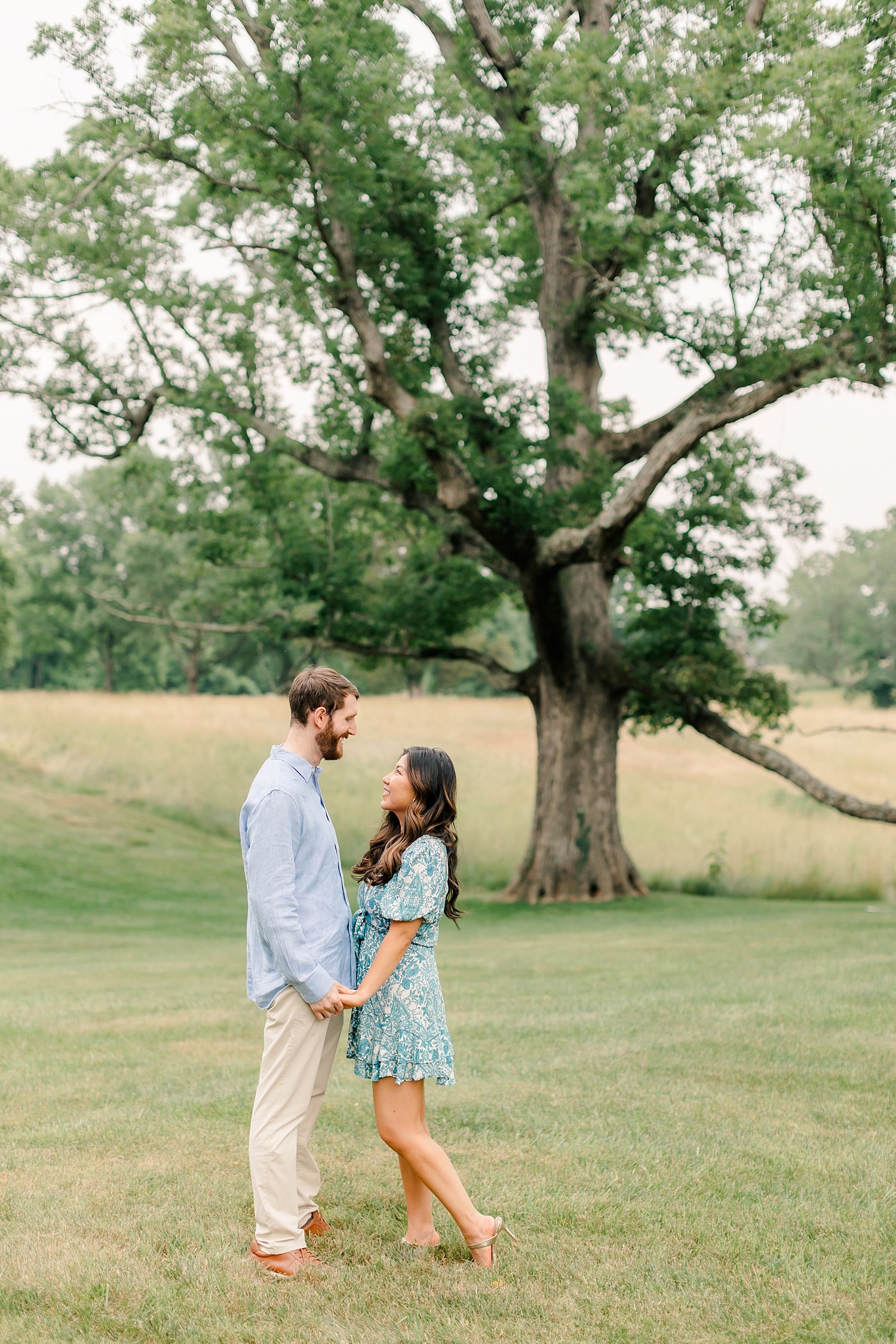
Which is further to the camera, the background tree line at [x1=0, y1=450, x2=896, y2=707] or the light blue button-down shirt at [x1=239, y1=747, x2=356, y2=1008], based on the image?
the background tree line at [x1=0, y1=450, x2=896, y2=707]

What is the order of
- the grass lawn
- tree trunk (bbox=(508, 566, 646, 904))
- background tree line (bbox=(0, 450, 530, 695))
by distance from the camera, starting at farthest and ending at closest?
background tree line (bbox=(0, 450, 530, 695)), tree trunk (bbox=(508, 566, 646, 904)), the grass lawn

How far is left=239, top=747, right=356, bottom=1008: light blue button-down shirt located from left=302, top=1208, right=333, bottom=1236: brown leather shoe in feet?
3.06

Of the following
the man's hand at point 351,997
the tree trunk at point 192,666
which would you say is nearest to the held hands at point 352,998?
the man's hand at point 351,997

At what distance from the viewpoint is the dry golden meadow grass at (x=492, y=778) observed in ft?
84.0

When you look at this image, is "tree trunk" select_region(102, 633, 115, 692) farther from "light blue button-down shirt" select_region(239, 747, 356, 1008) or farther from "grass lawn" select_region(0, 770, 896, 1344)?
"light blue button-down shirt" select_region(239, 747, 356, 1008)

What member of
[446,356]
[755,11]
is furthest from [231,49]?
[755,11]

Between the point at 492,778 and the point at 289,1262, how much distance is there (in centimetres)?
3055

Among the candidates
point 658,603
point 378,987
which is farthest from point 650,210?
point 378,987

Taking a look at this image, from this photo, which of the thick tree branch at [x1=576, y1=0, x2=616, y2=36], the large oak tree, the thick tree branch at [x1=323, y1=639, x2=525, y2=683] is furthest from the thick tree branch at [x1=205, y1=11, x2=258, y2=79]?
the thick tree branch at [x1=323, y1=639, x2=525, y2=683]

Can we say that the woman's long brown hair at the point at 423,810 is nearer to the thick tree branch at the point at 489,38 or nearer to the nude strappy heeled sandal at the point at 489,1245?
the nude strappy heeled sandal at the point at 489,1245

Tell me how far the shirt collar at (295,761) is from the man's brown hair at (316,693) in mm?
130

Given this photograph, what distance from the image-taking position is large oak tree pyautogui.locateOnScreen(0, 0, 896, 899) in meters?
15.5

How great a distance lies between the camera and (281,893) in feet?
14.5

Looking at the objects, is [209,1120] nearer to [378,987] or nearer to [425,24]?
[378,987]
